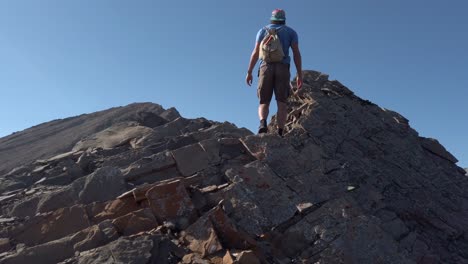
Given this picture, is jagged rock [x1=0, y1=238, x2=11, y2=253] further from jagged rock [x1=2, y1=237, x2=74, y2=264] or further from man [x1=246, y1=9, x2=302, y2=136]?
man [x1=246, y1=9, x2=302, y2=136]

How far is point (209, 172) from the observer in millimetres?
7340

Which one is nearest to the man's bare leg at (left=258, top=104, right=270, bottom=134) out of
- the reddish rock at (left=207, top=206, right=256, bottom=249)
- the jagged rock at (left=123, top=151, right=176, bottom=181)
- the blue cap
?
the blue cap

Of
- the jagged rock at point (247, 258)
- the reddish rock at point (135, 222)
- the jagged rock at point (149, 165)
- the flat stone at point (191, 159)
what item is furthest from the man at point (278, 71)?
the jagged rock at point (247, 258)

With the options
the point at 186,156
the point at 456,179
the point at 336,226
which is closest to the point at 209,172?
the point at 186,156

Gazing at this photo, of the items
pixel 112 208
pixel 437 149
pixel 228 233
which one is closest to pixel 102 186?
pixel 112 208

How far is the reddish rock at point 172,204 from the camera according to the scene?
20.0 feet

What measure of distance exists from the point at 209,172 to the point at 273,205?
4.03 ft

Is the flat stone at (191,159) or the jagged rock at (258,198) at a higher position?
the flat stone at (191,159)

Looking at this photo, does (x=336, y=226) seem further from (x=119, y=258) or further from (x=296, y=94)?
(x=296, y=94)

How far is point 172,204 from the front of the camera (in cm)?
619

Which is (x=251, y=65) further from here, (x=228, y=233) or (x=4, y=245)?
(x=4, y=245)

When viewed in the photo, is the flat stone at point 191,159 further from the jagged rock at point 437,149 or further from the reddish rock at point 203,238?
the jagged rock at point 437,149

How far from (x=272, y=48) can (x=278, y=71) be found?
17.0 inches

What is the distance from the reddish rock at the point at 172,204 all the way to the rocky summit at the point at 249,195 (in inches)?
0.6
